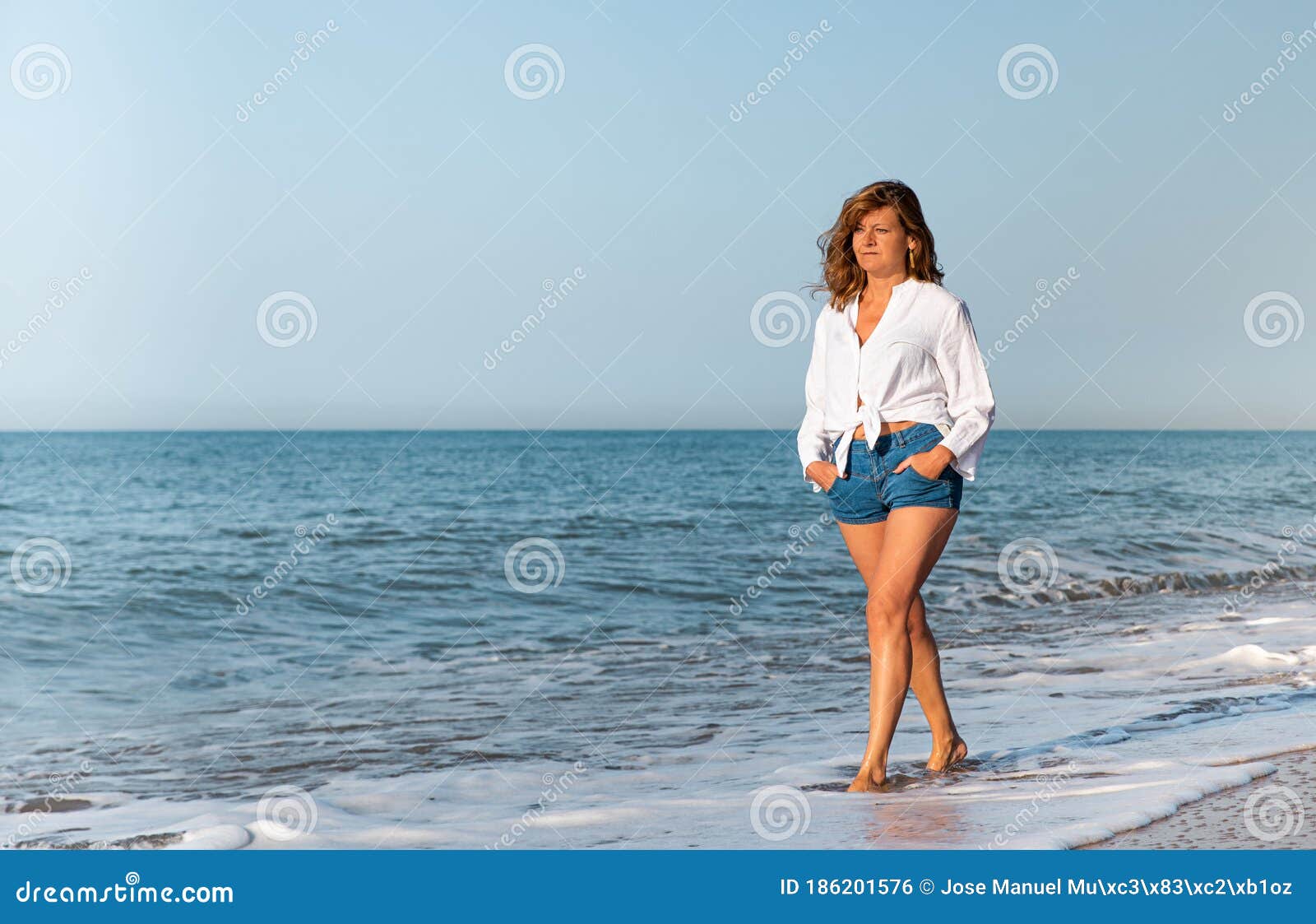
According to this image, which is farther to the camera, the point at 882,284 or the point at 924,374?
the point at 882,284

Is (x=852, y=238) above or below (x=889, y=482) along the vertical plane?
above

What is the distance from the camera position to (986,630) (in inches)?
286

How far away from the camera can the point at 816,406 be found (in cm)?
334

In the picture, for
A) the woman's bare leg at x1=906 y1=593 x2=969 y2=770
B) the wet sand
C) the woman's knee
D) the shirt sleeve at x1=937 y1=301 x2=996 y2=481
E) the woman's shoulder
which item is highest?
the woman's shoulder

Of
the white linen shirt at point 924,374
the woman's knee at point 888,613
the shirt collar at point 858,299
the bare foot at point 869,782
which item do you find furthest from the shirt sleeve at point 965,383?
the bare foot at point 869,782

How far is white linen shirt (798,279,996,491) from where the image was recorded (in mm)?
3070

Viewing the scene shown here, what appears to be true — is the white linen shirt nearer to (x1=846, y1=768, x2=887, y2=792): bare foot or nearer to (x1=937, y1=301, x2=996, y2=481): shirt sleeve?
(x1=937, y1=301, x2=996, y2=481): shirt sleeve

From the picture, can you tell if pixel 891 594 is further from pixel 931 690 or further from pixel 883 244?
pixel 883 244

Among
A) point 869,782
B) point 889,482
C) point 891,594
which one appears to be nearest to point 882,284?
point 889,482

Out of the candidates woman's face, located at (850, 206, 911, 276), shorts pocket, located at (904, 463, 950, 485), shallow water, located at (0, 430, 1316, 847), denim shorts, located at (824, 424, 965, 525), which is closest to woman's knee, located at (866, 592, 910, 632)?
denim shorts, located at (824, 424, 965, 525)

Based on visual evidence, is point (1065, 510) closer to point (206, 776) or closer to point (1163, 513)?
point (1163, 513)

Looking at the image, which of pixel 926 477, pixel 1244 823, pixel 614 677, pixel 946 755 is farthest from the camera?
pixel 614 677

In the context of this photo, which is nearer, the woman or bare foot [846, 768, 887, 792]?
the woman

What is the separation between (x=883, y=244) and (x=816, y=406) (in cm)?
52
